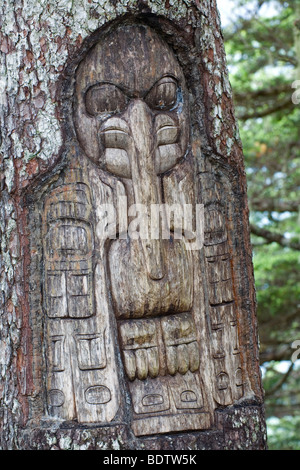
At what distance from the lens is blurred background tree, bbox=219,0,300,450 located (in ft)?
24.5

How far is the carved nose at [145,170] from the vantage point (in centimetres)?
353

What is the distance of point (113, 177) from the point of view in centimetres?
360

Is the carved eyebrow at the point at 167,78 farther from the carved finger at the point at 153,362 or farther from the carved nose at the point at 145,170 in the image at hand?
the carved finger at the point at 153,362

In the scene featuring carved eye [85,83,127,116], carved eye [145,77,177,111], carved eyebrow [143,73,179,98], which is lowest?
carved eye [85,83,127,116]

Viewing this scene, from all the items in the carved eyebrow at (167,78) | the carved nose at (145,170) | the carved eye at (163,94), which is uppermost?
the carved eyebrow at (167,78)

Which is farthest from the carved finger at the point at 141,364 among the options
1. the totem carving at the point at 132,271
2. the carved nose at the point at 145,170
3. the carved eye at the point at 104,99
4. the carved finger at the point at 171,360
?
the carved eye at the point at 104,99

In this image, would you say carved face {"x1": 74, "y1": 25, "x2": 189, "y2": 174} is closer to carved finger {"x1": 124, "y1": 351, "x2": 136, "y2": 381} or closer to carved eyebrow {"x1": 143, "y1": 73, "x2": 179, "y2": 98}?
carved eyebrow {"x1": 143, "y1": 73, "x2": 179, "y2": 98}

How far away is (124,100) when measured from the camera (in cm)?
364

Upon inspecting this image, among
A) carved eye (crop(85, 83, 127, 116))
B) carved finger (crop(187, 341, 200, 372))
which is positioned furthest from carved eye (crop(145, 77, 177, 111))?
carved finger (crop(187, 341, 200, 372))

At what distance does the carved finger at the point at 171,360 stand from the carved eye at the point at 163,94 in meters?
1.65

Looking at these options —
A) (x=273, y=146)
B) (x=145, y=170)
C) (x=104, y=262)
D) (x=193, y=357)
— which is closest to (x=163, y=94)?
(x=145, y=170)
